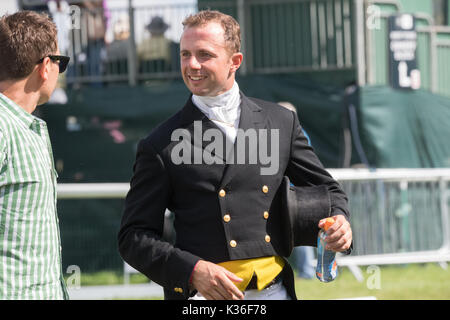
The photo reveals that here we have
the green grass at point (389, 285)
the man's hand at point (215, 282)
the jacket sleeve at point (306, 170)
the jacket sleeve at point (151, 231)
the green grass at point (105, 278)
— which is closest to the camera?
the man's hand at point (215, 282)

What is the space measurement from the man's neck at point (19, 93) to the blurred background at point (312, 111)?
188 inches

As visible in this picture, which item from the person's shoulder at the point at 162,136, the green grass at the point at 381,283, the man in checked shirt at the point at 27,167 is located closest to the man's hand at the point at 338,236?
the person's shoulder at the point at 162,136

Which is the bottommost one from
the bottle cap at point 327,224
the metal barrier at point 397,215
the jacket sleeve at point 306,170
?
the metal barrier at point 397,215

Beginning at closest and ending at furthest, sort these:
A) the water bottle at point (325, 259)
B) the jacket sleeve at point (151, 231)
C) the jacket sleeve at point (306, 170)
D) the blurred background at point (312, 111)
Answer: the jacket sleeve at point (151, 231), the water bottle at point (325, 259), the jacket sleeve at point (306, 170), the blurred background at point (312, 111)

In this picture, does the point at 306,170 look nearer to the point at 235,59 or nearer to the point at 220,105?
the point at 220,105

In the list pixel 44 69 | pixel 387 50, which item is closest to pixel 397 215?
pixel 387 50

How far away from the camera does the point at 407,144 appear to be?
33.6 ft

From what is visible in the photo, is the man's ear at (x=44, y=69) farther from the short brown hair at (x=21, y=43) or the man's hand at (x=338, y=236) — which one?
the man's hand at (x=338, y=236)

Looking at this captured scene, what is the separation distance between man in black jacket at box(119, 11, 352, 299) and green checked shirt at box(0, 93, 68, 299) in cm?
36

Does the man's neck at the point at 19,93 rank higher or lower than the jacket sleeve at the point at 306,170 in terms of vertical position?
higher

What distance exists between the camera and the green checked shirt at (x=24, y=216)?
3033 mm

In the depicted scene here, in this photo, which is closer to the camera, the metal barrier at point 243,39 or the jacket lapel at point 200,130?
the jacket lapel at point 200,130

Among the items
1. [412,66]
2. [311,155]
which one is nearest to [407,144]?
[412,66]

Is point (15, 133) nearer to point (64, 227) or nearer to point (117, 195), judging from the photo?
point (117, 195)
